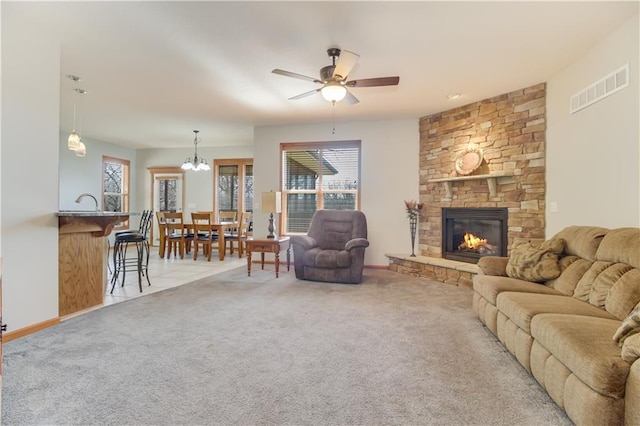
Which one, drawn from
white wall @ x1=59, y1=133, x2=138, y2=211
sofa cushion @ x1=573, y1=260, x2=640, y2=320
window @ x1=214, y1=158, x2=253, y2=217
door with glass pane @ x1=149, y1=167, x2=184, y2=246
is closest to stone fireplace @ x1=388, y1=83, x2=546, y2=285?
sofa cushion @ x1=573, y1=260, x2=640, y2=320

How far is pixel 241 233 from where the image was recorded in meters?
7.08

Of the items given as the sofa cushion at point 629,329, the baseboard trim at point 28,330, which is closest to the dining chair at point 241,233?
the baseboard trim at point 28,330

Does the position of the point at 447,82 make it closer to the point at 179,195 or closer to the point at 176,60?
the point at 176,60

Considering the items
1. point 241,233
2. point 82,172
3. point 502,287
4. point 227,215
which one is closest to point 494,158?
point 502,287

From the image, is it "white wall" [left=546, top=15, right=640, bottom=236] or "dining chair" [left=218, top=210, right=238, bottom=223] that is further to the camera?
"dining chair" [left=218, top=210, right=238, bottom=223]

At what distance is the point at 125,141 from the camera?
304 inches

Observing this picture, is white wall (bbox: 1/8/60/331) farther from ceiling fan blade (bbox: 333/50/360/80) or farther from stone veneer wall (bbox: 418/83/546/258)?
stone veneer wall (bbox: 418/83/546/258)

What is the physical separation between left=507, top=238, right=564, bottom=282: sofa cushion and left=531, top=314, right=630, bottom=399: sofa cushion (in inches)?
36.2

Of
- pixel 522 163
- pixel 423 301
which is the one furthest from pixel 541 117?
pixel 423 301

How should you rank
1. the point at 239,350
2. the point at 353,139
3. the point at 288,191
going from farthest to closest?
the point at 288,191, the point at 353,139, the point at 239,350

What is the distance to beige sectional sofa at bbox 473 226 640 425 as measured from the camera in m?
1.40

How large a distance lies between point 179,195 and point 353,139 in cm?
504

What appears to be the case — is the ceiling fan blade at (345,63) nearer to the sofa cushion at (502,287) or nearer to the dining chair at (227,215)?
the sofa cushion at (502,287)

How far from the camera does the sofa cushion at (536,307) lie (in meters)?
2.06
